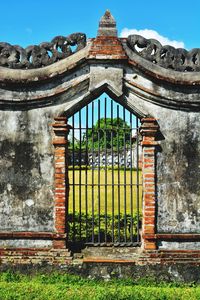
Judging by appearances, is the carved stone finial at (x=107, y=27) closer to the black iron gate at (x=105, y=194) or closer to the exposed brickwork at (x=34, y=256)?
the black iron gate at (x=105, y=194)

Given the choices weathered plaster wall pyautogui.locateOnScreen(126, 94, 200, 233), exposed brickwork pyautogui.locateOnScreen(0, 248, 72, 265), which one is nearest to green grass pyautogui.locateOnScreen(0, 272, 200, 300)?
exposed brickwork pyautogui.locateOnScreen(0, 248, 72, 265)

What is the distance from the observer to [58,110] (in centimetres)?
686

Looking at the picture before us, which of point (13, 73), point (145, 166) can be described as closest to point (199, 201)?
point (145, 166)

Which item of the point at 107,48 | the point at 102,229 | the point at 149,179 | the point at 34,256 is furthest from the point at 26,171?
the point at 102,229

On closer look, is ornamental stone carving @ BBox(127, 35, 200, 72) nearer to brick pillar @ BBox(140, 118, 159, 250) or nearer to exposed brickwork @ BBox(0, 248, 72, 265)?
brick pillar @ BBox(140, 118, 159, 250)

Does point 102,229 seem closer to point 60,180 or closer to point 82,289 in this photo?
point 60,180

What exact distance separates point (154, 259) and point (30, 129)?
9.98ft

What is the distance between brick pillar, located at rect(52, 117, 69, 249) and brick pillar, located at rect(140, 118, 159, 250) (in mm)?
A: 1332

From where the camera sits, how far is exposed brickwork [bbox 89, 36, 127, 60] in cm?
673

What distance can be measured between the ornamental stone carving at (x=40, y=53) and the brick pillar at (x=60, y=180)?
1044mm

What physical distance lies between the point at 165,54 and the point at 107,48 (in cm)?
100

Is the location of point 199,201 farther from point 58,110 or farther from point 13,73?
point 13,73

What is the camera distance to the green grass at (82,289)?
5660 millimetres

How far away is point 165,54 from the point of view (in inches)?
269
